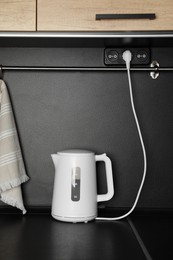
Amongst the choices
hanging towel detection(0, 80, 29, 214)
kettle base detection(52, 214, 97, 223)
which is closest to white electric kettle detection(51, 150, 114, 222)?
kettle base detection(52, 214, 97, 223)

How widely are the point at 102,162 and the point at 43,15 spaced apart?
50 centimetres

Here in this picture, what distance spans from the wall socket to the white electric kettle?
0.34 metres

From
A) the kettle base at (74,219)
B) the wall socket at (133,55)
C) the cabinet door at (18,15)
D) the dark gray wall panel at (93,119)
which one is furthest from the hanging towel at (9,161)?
the wall socket at (133,55)

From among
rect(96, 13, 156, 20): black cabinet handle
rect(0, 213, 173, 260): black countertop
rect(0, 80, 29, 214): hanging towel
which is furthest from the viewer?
rect(0, 80, 29, 214): hanging towel

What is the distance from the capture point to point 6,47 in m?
1.16

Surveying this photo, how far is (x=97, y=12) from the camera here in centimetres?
91

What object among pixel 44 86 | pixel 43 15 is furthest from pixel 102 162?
pixel 43 15

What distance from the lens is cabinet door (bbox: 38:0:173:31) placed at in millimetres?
902

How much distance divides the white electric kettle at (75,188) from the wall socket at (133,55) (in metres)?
0.34

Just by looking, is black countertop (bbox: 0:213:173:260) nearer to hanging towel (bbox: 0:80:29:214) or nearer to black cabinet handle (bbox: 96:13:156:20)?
hanging towel (bbox: 0:80:29:214)

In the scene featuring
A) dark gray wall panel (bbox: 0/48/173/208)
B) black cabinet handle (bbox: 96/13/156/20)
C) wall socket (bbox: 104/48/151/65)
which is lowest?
dark gray wall panel (bbox: 0/48/173/208)

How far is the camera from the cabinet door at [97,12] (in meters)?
0.90

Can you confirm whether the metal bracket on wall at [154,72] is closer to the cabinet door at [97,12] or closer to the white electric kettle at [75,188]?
the cabinet door at [97,12]

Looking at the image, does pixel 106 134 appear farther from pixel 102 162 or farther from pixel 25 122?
pixel 25 122
